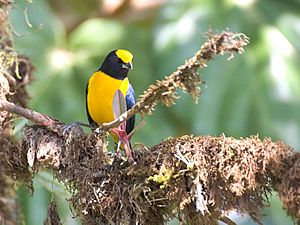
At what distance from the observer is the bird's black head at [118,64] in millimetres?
1508

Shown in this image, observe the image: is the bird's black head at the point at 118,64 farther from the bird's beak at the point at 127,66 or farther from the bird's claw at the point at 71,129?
A: the bird's claw at the point at 71,129

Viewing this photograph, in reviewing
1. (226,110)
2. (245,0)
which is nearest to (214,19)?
(245,0)

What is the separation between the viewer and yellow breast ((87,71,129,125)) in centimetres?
147

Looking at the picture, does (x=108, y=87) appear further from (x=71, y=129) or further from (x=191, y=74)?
(x=191, y=74)

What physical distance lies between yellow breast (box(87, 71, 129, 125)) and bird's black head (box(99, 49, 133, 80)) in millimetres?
12

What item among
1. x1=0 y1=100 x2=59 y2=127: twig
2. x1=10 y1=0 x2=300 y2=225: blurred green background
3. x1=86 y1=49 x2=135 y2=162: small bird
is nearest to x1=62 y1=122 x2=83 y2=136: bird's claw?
x1=0 y1=100 x2=59 y2=127: twig

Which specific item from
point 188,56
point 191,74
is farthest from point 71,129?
point 188,56

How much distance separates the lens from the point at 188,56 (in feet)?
8.00

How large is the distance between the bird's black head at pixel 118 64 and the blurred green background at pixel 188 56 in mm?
765

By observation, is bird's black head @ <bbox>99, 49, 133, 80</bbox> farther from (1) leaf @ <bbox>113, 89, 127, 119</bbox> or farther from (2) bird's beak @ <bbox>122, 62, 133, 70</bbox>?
(1) leaf @ <bbox>113, 89, 127, 119</bbox>

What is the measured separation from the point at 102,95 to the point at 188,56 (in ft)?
3.22

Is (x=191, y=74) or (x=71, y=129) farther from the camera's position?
(x=71, y=129)

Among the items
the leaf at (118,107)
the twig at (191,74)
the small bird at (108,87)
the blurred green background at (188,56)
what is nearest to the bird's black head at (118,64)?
the small bird at (108,87)

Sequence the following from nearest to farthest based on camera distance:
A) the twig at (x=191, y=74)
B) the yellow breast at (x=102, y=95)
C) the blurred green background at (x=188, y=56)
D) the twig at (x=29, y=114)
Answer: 1. the twig at (x=191, y=74)
2. the twig at (x=29, y=114)
3. the yellow breast at (x=102, y=95)
4. the blurred green background at (x=188, y=56)
